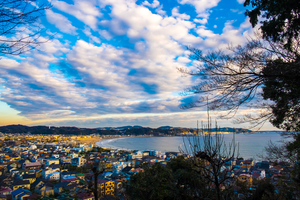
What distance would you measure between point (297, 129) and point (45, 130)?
501 ft

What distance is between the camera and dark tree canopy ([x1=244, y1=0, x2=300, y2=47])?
3.87m

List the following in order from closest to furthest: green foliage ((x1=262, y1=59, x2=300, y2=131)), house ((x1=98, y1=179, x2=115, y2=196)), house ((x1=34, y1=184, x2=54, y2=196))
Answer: green foliage ((x1=262, y1=59, x2=300, y2=131))
house ((x1=98, y1=179, x2=115, y2=196))
house ((x1=34, y1=184, x2=54, y2=196))

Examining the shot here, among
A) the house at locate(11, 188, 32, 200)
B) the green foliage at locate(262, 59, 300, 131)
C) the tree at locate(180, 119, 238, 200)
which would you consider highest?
the green foliage at locate(262, 59, 300, 131)

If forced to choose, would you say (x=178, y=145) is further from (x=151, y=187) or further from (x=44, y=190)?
(x=151, y=187)

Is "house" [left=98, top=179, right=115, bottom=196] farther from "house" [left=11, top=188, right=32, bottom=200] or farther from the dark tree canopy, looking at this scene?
the dark tree canopy

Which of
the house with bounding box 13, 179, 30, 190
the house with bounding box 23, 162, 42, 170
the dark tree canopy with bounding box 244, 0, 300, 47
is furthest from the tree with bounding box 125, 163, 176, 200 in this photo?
the house with bounding box 23, 162, 42, 170

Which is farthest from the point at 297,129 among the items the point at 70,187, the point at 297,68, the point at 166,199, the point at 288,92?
the point at 70,187

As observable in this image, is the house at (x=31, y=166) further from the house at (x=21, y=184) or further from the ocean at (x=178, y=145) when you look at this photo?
the ocean at (x=178, y=145)

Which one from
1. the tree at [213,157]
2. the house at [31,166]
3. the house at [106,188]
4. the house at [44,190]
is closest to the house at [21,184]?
the house at [44,190]

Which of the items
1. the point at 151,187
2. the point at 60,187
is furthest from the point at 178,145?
the point at 151,187

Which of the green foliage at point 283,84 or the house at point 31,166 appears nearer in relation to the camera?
the green foliage at point 283,84

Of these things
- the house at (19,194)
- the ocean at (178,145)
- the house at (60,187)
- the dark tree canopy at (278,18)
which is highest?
the dark tree canopy at (278,18)

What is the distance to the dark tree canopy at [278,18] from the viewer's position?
3.87 m

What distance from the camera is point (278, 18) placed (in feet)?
14.0
